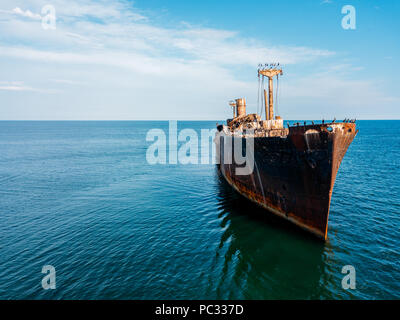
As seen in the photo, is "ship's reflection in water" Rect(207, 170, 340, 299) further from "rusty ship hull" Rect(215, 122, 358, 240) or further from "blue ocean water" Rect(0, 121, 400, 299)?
"rusty ship hull" Rect(215, 122, 358, 240)

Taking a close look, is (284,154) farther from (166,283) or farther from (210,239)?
(166,283)

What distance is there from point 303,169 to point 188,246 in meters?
11.1

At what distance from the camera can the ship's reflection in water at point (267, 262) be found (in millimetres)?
12219

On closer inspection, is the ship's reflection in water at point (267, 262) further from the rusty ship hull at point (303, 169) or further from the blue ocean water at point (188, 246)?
the rusty ship hull at point (303, 169)

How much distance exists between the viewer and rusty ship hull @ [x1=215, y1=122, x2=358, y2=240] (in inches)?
569

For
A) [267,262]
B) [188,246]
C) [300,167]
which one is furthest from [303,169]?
[188,246]

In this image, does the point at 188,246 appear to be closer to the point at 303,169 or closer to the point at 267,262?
the point at 267,262

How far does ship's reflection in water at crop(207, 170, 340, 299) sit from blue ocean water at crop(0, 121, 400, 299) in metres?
0.07

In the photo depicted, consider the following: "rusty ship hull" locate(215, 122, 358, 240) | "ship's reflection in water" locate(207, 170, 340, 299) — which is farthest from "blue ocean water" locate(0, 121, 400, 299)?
"rusty ship hull" locate(215, 122, 358, 240)

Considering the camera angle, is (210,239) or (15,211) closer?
(210,239)

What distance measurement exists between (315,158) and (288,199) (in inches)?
189
